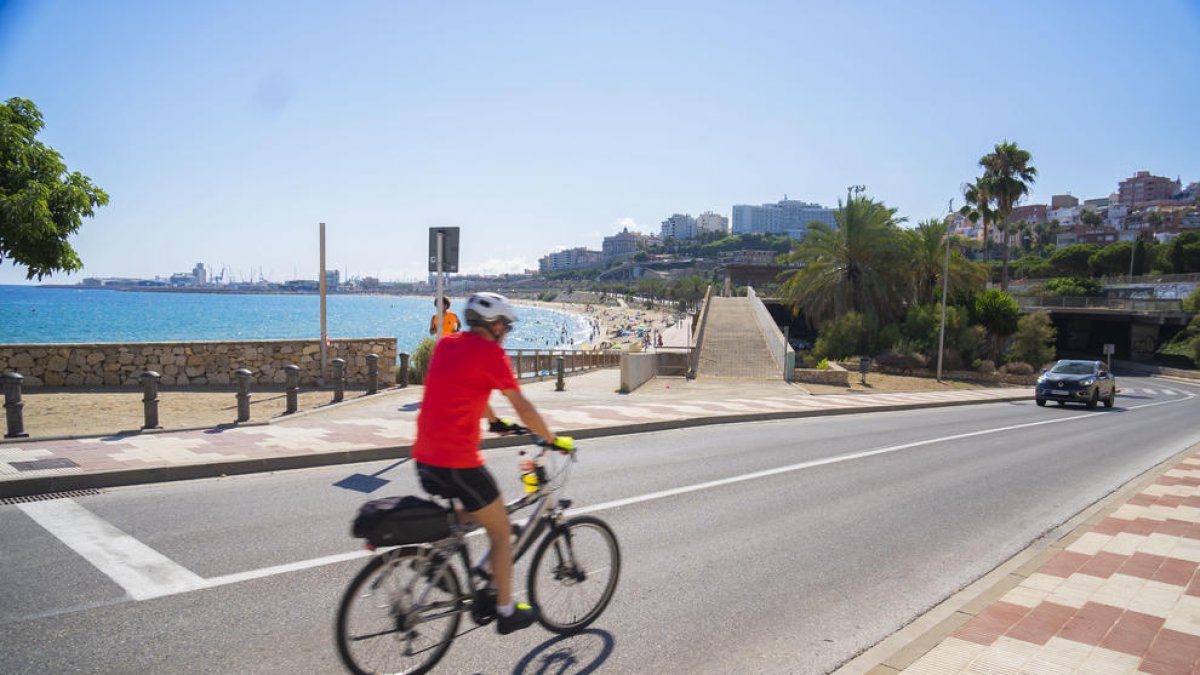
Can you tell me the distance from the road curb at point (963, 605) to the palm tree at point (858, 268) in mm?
33203

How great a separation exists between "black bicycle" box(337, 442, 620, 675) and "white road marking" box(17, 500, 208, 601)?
72.1 inches

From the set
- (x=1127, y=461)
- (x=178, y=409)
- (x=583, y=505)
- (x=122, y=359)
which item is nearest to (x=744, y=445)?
(x=583, y=505)

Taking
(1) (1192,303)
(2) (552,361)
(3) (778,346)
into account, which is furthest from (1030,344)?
(2) (552,361)

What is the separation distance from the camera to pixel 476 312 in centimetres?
375

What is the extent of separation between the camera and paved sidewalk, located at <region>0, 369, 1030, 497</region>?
7.20 metres

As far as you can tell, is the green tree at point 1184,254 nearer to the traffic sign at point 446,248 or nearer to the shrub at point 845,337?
the shrub at point 845,337

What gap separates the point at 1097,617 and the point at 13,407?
36.6 feet

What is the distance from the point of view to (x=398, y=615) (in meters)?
3.61

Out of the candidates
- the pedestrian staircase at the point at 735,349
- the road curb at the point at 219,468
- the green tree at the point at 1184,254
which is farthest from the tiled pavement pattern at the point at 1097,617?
the green tree at the point at 1184,254

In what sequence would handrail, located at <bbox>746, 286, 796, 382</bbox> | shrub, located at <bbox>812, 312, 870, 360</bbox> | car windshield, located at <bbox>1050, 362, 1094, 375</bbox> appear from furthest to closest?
shrub, located at <bbox>812, 312, 870, 360</bbox> < handrail, located at <bbox>746, 286, 796, 382</bbox> < car windshield, located at <bbox>1050, 362, 1094, 375</bbox>

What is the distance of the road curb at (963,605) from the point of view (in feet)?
13.0

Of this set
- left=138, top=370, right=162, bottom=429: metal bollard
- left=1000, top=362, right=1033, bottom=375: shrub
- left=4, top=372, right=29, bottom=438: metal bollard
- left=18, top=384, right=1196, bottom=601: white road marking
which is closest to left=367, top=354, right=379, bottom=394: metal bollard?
left=138, top=370, right=162, bottom=429: metal bollard

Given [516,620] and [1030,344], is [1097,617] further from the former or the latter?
[1030,344]

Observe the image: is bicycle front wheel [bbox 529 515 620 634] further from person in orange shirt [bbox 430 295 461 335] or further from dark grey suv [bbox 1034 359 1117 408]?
dark grey suv [bbox 1034 359 1117 408]
